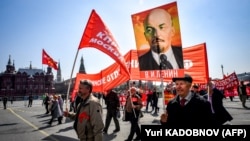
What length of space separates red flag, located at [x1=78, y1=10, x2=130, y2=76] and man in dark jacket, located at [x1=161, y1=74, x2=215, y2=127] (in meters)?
3.08

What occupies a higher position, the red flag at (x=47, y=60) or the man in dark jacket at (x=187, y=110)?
the red flag at (x=47, y=60)

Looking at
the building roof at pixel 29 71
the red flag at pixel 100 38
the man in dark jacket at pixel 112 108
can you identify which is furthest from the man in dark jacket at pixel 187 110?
the building roof at pixel 29 71

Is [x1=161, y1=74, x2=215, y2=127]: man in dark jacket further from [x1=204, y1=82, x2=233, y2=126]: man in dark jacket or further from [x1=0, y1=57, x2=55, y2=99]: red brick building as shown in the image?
[x1=0, y1=57, x2=55, y2=99]: red brick building

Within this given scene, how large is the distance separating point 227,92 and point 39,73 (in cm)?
12331

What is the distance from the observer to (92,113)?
402 centimetres

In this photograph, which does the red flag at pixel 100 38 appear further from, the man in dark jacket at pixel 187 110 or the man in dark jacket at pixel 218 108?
the man in dark jacket at pixel 187 110

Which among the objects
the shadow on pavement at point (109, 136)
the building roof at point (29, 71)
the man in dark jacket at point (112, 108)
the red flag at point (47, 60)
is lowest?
the shadow on pavement at point (109, 136)

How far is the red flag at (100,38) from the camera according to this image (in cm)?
663

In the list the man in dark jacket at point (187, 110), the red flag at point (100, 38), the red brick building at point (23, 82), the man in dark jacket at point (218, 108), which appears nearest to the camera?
the man in dark jacket at point (187, 110)

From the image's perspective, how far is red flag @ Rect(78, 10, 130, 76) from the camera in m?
6.63

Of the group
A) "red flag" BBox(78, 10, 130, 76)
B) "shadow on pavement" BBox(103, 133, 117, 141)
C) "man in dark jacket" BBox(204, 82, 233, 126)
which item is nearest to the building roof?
"shadow on pavement" BBox(103, 133, 117, 141)

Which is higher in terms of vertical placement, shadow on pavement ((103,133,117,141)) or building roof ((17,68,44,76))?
building roof ((17,68,44,76))

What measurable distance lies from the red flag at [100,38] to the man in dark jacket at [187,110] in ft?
10.1

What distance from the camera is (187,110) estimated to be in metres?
3.32
